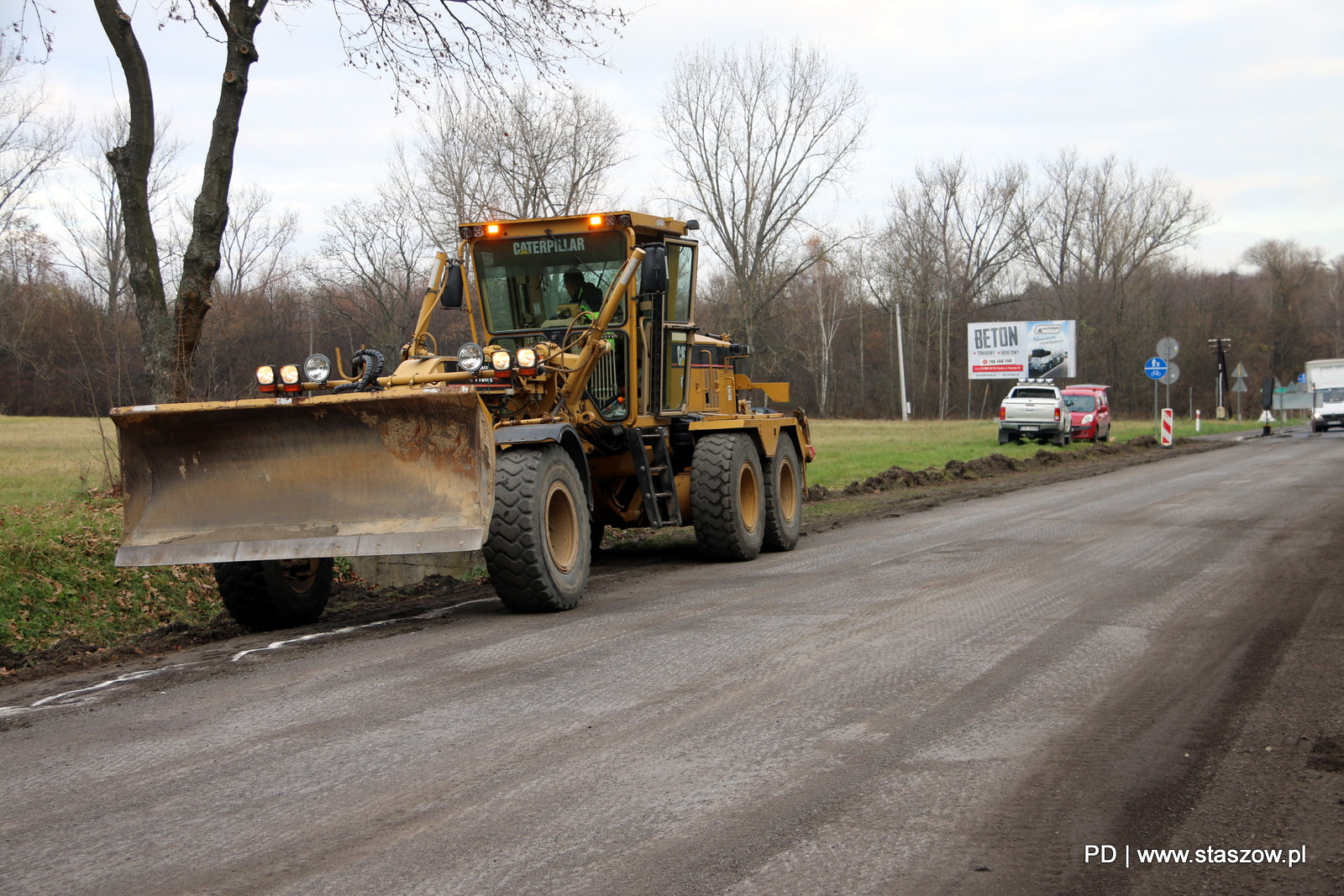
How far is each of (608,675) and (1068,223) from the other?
71.9 metres

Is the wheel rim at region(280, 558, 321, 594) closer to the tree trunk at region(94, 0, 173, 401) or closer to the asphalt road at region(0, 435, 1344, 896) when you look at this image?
the asphalt road at region(0, 435, 1344, 896)

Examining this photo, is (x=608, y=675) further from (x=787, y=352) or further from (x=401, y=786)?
(x=787, y=352)

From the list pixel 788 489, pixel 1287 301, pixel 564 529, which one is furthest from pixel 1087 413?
pixel 1287 301

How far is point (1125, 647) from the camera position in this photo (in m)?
6.55

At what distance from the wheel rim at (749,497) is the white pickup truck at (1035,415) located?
23.9 metres

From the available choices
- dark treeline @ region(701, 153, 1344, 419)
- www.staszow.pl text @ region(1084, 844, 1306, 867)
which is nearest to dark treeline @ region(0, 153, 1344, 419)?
dark treeline @ region(701, 153, 1344, 419)

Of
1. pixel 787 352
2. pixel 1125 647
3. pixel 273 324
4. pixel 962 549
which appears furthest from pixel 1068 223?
pixel 1125 647

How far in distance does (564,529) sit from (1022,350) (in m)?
54.4

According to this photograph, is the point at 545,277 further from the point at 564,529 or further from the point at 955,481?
the point at 955,481

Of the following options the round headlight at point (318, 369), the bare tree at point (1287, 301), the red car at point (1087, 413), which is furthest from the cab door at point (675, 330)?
the bare tree at point (1287, 301)

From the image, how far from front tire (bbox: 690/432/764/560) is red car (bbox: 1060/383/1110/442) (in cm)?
2669

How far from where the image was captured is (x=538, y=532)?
24.9 ft

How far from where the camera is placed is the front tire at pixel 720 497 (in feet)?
34.4

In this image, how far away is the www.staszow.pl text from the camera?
139 inches
